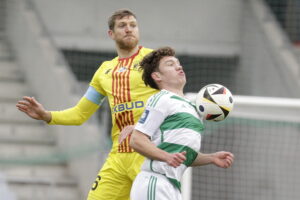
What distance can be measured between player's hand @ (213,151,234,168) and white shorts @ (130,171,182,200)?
0.33m

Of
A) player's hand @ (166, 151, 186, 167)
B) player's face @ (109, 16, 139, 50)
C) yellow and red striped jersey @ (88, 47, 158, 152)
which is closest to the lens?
player's hand @ (166, 151, 186, 167)

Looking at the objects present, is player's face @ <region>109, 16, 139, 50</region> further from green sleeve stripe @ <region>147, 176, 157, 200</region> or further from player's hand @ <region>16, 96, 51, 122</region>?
green sleeve stripe @ <region>147, 176, 157, 200</region>

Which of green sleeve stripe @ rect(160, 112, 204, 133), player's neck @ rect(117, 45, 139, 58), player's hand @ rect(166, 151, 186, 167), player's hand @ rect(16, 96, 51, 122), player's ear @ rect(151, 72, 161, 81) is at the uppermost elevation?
player's neck @ rect(117, 45, 139, 58)

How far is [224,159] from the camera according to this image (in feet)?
18.9

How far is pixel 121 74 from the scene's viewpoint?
6.66m

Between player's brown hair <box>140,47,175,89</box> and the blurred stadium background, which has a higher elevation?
player's brown hair <box>140,47,175,89</box>

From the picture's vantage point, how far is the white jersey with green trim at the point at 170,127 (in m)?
5.59

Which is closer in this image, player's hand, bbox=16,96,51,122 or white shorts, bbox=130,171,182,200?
white shorts, bbox=130,171,182,200

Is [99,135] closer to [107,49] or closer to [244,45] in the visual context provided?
[107,49]

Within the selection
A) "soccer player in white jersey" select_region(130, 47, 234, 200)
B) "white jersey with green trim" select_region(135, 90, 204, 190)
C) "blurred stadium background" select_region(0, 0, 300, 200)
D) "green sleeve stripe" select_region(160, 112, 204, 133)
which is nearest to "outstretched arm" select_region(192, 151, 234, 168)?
"soccer player in white jersey" select_region(130, 47, 234, 200)

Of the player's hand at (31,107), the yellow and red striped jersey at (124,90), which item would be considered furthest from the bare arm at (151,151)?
the player's hand at (31,107)

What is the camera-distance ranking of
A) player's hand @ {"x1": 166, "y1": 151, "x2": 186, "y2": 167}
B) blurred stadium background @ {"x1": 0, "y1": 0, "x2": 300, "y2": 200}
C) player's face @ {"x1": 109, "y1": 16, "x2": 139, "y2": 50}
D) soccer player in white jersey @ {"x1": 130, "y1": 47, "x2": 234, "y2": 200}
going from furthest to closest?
blurred stadium background @ {"x1": 0, "y1": 0, "x2": 300, "y2": 200} → player's face @ {"x1": 109, "y1": 16, "x2": 139, "y2": 50} → soccer player in white jersey @ {"x1": 130, "y1": 47, "x2": 234, "y2": 200} → player's hand @ {"x1": 166, "y1": 151, "x2": 186, "y2": 167}

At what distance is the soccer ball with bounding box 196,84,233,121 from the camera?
18.9ft

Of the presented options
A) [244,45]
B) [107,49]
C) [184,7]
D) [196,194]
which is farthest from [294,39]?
[196,194]
